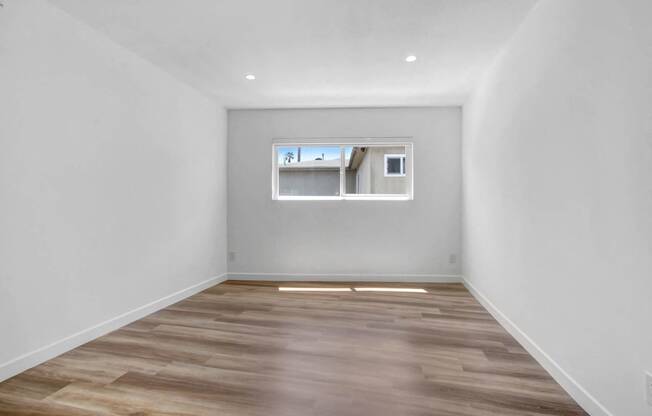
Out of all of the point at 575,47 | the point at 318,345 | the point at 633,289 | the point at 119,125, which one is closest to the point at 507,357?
the point at 633,289

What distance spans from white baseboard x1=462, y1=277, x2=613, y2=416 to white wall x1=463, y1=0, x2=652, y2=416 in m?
0.01

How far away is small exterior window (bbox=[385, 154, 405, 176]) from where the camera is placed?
4957mm

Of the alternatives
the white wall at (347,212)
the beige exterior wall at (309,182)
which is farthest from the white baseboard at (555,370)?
the beige exterior wall at (309,182)

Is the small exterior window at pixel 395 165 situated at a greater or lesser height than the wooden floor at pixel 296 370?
greater

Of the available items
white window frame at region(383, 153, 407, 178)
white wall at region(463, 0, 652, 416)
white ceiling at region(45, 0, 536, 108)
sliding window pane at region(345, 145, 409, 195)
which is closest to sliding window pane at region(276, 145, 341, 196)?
sliding window pane at region(345, 145, 409, 195)

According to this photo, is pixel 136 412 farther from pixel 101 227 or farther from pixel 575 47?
pixel 575 47

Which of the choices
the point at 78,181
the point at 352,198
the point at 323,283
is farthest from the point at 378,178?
the point at 78,181

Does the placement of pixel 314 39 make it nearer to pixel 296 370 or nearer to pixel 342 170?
pixel 342 170

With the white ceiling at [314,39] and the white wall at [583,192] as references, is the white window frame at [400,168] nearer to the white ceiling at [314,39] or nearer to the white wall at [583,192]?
the white ceiling at [314,39]

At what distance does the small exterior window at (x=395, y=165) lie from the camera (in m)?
4.96

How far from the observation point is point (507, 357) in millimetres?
2398

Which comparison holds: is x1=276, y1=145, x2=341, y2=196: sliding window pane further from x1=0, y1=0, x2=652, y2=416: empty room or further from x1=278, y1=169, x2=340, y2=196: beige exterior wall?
x1=0, y1=0, x2=652, y2=416: empty room

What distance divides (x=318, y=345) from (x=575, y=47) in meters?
2.52

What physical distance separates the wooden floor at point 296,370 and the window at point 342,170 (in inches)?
77.9
